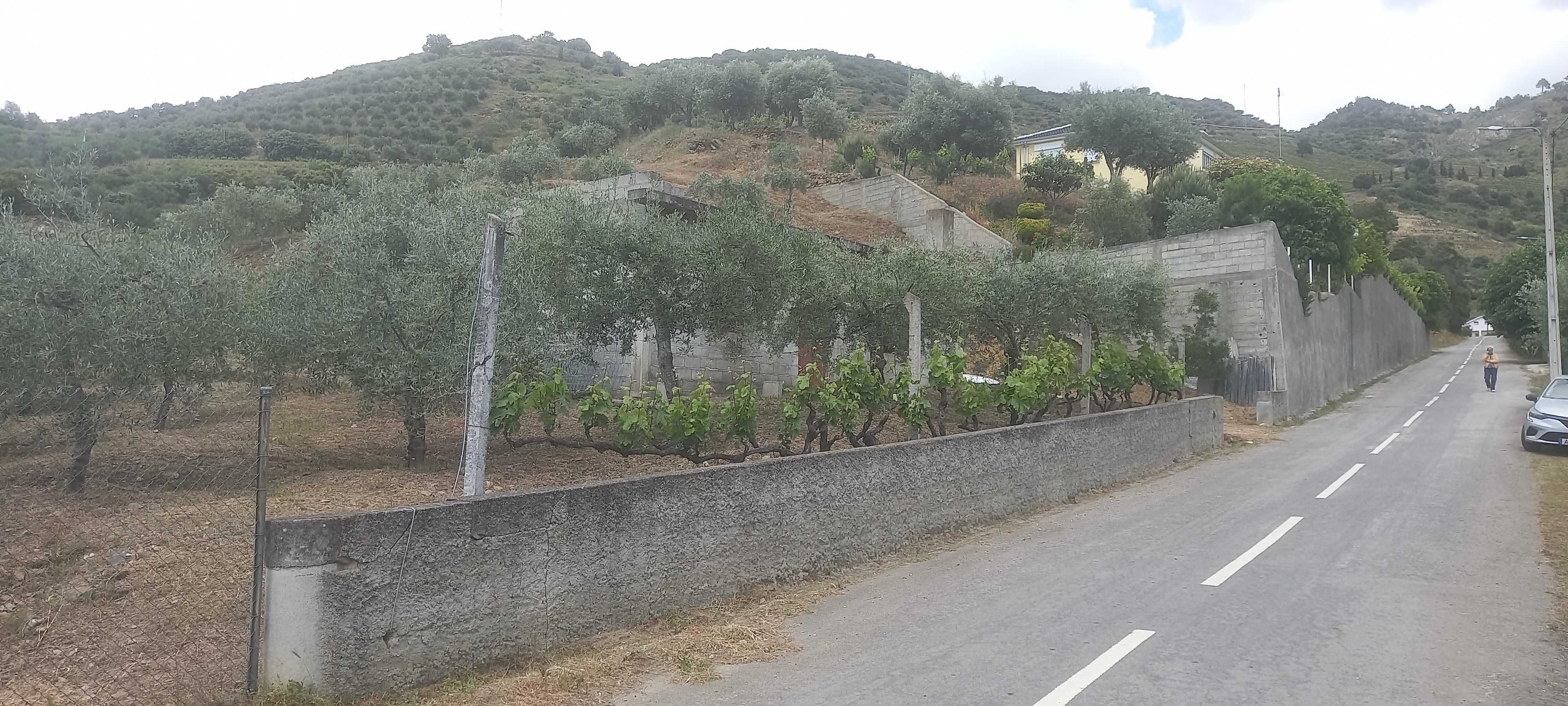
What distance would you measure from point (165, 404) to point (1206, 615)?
A: 10.7 meters

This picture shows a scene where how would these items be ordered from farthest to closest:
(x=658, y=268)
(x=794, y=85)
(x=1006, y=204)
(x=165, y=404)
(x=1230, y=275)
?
1. (x=794, y=85)
2. (x=1006, y=204)
3. (x=1230, y=275)
4. (x=658, y=268)
5. (x=165, y=404)

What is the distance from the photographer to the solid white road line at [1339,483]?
1264 centimetres

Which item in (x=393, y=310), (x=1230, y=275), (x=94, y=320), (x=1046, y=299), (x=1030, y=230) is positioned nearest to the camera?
(x=94, y=320)

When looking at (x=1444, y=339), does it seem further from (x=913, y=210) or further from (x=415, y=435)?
(x=415, y=435)

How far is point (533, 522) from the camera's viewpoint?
18.0ft

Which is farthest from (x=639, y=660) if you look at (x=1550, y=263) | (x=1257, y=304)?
(x=1550, y=263)

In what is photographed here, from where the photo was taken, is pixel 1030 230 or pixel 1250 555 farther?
pixel 1030 230

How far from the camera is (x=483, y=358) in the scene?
552cm

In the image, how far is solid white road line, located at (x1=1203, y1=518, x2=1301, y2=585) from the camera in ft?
25.3

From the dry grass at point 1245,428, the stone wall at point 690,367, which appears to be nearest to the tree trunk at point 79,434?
the stone wall at point 690,367

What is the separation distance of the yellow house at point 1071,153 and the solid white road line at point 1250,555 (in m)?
35.6

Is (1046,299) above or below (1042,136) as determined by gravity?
below

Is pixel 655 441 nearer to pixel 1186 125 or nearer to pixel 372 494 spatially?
pixel 372 494

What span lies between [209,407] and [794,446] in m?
7.68
